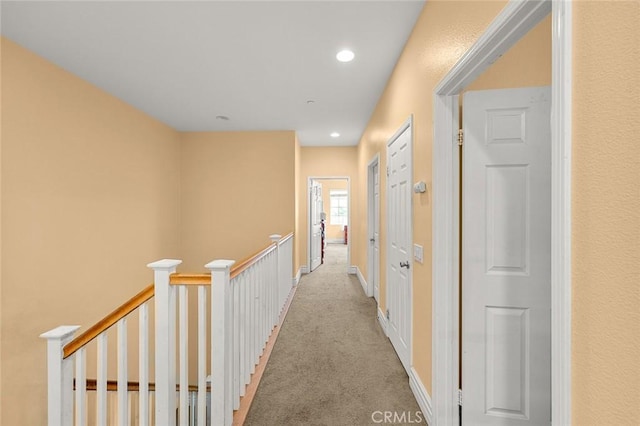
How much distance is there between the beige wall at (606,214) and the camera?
2.09 ft

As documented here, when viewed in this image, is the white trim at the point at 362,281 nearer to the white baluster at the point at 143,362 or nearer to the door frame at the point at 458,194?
the door frame at the point at 458,194

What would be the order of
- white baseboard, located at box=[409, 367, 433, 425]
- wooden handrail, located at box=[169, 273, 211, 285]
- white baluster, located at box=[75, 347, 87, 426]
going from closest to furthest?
1. white baluster, located at box=[75, 347, 87, 426]
2. wooden handrail, located at box=[169, 273, 211, 285]
3. white baseboard, located at box=[409, 367, 433, 425]

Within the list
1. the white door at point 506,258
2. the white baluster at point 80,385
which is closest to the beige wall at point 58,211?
the white baluster at point 80,385

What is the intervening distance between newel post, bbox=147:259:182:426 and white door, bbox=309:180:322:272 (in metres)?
4.48

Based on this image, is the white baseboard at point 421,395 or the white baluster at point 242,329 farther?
the white baluster at point 242,329

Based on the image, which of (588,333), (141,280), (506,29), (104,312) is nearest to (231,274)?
(588,333)

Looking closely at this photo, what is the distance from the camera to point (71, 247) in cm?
288

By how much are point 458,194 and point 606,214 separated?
0.97m

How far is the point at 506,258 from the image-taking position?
1.53 m

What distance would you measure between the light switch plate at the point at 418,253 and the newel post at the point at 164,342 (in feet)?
5.00

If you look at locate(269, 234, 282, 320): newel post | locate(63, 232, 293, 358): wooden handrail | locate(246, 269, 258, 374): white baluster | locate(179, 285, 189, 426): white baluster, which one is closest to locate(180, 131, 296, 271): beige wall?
locate(269, 234, 282, 320): newel post

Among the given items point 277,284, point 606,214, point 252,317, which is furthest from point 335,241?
point 606,214

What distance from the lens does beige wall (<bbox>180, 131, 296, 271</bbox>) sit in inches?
195

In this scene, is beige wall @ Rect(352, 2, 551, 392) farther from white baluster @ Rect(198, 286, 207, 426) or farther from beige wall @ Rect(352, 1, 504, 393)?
white baluster @ Rect(198, 286, 207, 426)
